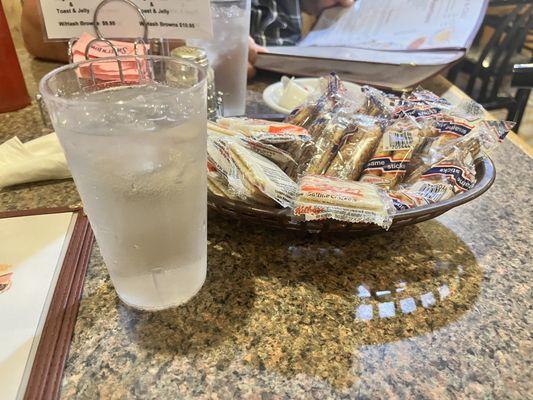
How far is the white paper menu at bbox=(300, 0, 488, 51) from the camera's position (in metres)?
1.11

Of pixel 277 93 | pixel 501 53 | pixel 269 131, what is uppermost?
pixel 269 131

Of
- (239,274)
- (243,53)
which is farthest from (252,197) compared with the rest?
(243,53)

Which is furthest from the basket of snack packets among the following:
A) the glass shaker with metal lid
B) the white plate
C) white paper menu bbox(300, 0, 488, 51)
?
white paper menu bbox(300, 0, 488, 51)

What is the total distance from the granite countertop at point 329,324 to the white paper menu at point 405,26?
699 mm

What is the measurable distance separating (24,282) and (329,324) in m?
0.31

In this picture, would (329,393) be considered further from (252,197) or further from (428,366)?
(252,197)

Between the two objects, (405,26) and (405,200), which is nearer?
(405,200)

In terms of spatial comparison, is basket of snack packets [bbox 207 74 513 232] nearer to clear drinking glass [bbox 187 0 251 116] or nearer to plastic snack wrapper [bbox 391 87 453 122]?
plastic snack wrapper [bbox 391 87 453 122]

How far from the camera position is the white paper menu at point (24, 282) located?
37 cm

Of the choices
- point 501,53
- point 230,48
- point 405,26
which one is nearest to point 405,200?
point 230,48

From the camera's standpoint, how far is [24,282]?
0.46 meters

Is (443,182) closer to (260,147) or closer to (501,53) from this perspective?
(260,147)

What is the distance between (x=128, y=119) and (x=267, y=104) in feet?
1.96

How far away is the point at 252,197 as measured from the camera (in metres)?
0.47
